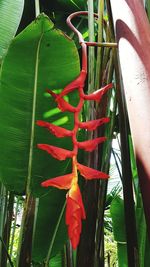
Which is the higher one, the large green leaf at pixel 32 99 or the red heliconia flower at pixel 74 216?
the large green leaf at pixel 32 99

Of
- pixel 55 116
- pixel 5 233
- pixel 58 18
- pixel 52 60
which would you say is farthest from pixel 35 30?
pixel 58 18

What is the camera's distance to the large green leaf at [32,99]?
64cm

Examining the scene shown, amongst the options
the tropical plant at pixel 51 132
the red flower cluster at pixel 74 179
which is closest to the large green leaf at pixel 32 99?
the tropical plant at pixel 51 132

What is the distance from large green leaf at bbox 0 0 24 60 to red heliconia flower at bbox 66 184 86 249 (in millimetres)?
525

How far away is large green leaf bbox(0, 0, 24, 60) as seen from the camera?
82 cm

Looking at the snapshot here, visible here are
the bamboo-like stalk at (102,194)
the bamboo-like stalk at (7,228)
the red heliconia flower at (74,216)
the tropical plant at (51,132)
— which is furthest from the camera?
the bamboo-like stalk at (7,228)

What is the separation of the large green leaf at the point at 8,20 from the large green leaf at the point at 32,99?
0.16 meters

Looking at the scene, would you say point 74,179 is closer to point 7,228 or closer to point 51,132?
point 51,132

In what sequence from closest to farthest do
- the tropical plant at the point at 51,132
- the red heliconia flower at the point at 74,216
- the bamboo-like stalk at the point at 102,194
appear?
the red heliconia flower at the point at 74,216
the tropical plant at the point at 51,132
the bamboo-like stalk at the point at 102,194

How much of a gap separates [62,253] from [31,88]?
0.57 meters

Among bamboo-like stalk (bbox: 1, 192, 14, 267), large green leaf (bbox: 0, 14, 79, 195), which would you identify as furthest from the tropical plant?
bamboo-like stalk (bbox: 1, 192, 14, 267)

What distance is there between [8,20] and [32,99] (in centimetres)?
26

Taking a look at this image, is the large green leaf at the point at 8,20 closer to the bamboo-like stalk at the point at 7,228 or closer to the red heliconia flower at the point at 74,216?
the bamboo-like stalk at the point at 7,228

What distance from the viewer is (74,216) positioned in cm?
36
